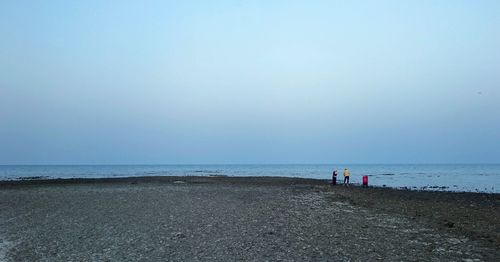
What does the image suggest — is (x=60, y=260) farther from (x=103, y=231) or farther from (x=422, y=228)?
(x=422, y=228)

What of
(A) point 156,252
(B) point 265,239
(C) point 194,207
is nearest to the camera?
(A) point 156,252

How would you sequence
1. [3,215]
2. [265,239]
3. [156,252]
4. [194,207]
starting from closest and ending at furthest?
[156,252] < [265,239] < [3,215] < [194,207]

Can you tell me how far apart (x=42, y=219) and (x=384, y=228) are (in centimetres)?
1521

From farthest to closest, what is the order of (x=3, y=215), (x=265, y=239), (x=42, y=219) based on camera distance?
(x=3, y=215) < (x=42, y=219) < (x=265, y=239)

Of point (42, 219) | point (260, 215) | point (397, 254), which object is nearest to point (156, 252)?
point (397, 254)

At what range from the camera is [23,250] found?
1245 centimetres

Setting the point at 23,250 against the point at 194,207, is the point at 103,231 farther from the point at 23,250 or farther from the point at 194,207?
the point at 194,207

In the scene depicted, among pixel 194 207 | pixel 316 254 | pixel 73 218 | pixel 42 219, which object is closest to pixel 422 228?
pixel 316 254

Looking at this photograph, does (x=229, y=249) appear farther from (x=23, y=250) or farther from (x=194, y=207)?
(x=194, y=207)

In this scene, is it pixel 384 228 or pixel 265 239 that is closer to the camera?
A: pixel 265 239

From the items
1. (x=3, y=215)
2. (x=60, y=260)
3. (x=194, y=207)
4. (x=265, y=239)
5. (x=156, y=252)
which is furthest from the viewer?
(x=194, y=207)

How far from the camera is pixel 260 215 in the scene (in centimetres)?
1986

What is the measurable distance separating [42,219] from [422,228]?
16666mm

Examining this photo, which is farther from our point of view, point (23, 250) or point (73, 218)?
point (73, 218)
